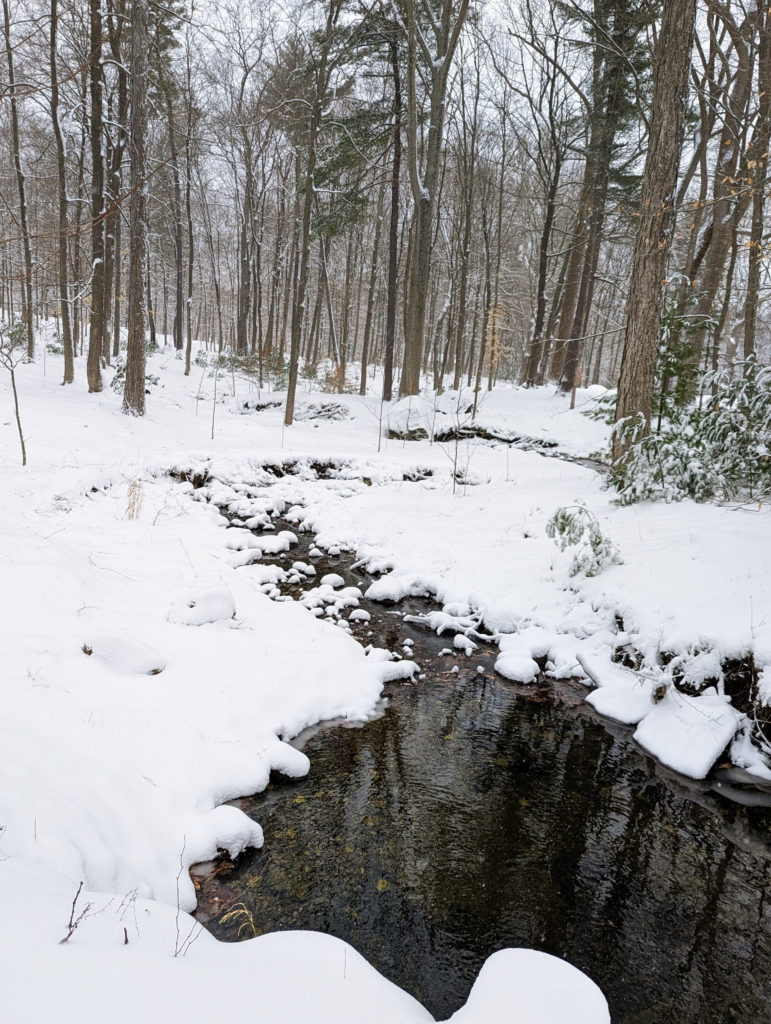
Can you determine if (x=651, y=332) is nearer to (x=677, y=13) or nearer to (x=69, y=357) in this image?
(x=677, y=13)

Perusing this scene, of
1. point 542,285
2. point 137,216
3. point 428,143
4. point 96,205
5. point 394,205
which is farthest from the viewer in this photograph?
point 542,285

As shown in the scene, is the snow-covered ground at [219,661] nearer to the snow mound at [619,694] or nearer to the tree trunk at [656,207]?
the snow mound at [619,694]

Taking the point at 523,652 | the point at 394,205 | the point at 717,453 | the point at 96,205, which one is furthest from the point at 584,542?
the point at 96,205

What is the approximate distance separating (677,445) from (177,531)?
6230mm

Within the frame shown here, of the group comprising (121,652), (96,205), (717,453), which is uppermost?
(96,205)

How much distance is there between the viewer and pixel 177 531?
22.4ft

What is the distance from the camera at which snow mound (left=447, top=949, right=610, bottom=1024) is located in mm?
1798

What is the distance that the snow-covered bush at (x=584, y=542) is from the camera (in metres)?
5.30

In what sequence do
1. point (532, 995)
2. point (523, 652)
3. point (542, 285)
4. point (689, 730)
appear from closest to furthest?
point (532, 995) → point (689, 730) → point (523, 652) → point (542, 285)

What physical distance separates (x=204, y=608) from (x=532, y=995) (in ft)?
11.9

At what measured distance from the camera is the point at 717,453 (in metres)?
5.88

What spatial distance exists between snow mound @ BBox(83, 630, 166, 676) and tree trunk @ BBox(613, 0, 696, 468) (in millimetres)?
5789

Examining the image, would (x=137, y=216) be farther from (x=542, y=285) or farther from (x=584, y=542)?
(x=542, y=285)

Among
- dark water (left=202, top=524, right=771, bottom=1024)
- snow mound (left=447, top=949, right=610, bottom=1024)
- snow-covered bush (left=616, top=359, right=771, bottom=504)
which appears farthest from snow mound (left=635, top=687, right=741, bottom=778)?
snow-covered bush (left=616, top=359, right=771, bottom=504)
